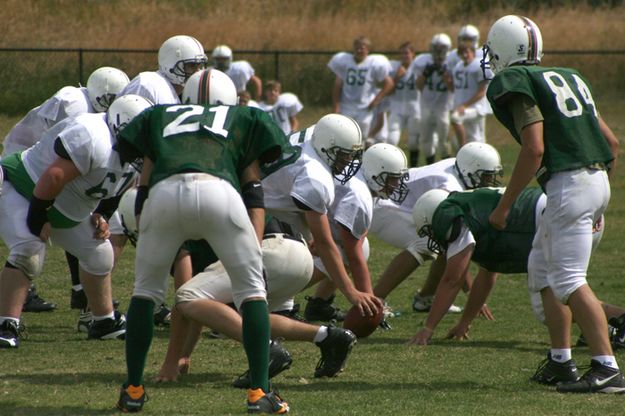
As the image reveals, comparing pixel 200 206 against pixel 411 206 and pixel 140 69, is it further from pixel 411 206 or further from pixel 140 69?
pixel 140 69

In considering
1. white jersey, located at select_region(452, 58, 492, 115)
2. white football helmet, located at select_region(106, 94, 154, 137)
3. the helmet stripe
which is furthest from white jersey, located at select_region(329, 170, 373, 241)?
white jersey, located at select_region(452, 58, 492, 115)

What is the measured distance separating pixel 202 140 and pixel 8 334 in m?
2.47

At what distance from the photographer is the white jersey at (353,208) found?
23.6 ft

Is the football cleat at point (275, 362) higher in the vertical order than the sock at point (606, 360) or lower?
lower

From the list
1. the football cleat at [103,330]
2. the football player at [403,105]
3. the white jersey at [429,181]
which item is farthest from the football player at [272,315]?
the football player at [403,105]

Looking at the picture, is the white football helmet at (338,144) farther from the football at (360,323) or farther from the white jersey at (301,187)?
the football at (360,323)

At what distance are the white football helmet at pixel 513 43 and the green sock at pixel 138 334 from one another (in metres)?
2.16

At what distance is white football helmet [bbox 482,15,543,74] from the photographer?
19.0 ft

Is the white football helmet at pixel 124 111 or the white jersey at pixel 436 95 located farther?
the white jersey at pixel 436 95

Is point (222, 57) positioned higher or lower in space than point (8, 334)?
lower

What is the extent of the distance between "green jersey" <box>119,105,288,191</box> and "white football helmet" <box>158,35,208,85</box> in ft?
8.73

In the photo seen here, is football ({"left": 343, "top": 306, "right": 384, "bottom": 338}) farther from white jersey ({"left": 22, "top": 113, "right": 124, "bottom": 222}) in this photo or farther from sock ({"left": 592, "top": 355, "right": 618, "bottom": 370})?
white jersey ({"left": 22, "top": 113, "right": 124, "bottom": 222})

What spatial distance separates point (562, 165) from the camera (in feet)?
18.6

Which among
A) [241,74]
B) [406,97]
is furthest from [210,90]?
[241,74]
